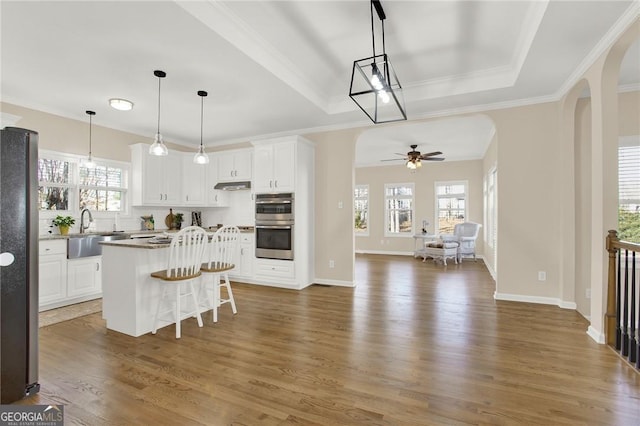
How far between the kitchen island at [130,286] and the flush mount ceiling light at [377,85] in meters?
2.51

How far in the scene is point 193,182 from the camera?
605 cm

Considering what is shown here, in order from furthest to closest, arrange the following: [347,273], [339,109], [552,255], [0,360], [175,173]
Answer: [175,173]
[347,273]
[339,109]
[552,255]
[0,360]

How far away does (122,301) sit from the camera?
123 inches

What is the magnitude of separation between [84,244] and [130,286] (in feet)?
6.01

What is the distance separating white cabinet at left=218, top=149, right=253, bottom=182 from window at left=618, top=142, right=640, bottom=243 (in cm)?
536

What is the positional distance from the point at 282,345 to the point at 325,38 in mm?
2994

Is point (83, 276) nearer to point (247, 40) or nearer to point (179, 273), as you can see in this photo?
point (179, 273)

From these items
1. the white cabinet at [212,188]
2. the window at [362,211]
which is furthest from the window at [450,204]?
the white cabinet at [212,188]

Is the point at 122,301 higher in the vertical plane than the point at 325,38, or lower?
lower

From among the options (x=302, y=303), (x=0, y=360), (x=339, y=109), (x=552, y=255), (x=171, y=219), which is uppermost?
(x=339, y=109)

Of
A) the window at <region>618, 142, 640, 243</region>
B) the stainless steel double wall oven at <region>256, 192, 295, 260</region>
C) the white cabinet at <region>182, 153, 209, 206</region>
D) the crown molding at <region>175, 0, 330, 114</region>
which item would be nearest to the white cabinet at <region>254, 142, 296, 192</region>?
the stainless steel double wall oven at <region>256, 192, 295, 260</region>

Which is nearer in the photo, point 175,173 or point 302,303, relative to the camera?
point 302,303

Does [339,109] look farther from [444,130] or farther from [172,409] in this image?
[172,409]

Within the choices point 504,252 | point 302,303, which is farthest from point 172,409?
point 504,252
